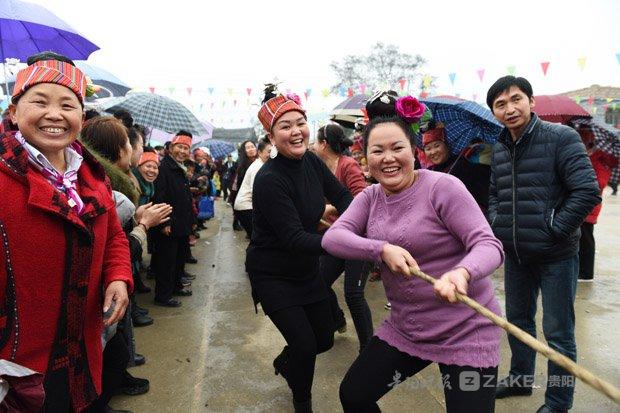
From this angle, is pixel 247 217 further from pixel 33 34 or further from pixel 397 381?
pixel 397 381

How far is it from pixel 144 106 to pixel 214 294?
3.12 metres

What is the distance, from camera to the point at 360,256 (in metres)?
1.80

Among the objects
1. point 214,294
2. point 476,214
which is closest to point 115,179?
point 476,214

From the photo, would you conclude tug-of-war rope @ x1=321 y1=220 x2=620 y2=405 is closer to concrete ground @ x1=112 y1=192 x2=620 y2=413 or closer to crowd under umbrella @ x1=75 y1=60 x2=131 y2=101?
concrete ground @ x1=112 y1=192 x2=620 y2=413

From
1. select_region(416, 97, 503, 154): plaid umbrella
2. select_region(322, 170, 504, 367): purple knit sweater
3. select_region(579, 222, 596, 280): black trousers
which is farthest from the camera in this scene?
select_region(579, 222, 596, 280): black trousers

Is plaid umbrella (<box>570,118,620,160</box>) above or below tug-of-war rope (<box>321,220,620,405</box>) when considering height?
above

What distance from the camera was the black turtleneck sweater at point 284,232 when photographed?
2352mm

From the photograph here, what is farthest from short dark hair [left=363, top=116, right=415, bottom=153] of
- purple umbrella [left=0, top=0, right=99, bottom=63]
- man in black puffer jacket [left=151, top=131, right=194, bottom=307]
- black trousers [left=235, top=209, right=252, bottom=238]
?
black trousers [left=235, top=209, right=252, bottom=238]

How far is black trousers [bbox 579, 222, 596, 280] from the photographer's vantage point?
5.09 m

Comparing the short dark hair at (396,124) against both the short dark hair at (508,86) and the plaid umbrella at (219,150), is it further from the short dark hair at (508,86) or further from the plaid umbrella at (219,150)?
the plaid umbrella at (219,150)

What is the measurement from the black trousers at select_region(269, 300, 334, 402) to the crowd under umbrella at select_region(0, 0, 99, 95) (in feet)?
10.2

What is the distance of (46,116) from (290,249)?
1289 millimetres

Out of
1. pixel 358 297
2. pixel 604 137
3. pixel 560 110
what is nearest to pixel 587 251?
pixel 604 137

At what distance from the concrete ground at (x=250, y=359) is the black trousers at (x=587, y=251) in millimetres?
169
